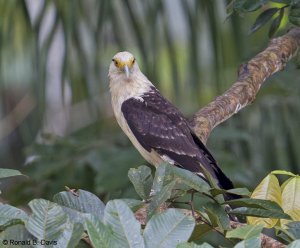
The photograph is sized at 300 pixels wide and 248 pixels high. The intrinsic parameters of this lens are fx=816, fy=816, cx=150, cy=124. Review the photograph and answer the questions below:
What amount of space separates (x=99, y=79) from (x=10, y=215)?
337cm

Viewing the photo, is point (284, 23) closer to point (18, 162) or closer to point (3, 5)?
point (3, 5)

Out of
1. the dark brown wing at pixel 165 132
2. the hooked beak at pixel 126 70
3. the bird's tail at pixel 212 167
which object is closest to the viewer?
the bird's tail at pixel 212 167

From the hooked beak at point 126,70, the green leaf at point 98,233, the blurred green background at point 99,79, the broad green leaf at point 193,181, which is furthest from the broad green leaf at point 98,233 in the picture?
the hooked beak at point 126,70

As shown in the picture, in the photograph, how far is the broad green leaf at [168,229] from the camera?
173cm

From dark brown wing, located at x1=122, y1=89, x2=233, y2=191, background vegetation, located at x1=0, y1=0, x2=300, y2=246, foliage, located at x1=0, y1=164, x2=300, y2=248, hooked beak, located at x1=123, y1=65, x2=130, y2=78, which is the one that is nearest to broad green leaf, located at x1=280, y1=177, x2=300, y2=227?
foliage, located at x1=0, y1=164, x2=300, y2=248

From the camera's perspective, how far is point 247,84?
389 centimetres

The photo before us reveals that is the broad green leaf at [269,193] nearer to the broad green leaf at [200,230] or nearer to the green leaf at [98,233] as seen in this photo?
the broad green leaf at [200,230]

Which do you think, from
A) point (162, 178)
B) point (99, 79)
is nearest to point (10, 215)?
point (162, 178)

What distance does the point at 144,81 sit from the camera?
4.66 m

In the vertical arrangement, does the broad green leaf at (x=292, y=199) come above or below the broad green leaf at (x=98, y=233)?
below

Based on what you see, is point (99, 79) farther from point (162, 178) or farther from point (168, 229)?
point (168, 229)

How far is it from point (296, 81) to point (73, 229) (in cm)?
300

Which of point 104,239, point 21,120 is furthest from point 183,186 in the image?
point 21,120

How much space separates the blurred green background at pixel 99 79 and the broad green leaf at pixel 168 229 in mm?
2356
